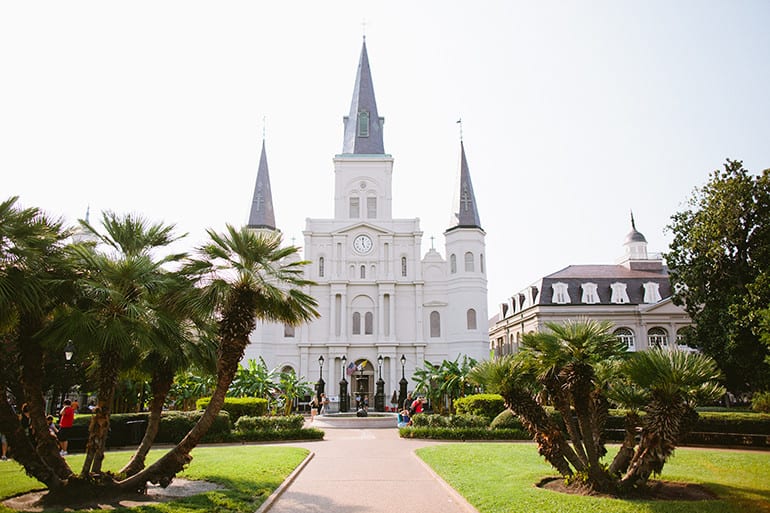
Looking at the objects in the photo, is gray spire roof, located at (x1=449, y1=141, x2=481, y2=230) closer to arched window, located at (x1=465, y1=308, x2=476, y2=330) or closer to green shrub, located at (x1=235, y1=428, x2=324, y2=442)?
arched window, located at (x1=465, y1=308, x2=476, y2=330)

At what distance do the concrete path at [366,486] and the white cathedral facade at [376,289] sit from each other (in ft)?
101

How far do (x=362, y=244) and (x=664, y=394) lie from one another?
4338cm

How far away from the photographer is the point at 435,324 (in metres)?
51.6

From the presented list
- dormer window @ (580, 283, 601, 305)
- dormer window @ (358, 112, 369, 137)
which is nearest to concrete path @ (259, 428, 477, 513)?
dormer window @ (580, 283, 601, 305)

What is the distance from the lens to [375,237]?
5241 cm

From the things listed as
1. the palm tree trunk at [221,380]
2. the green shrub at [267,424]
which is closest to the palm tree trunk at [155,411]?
the palm tree trunk at [221,380]

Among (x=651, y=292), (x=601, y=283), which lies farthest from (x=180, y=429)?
(x=651, y=292)

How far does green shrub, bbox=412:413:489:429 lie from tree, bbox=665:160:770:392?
12.0m

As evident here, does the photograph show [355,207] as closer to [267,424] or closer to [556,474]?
[267,424]

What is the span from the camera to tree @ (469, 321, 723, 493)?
388 inches

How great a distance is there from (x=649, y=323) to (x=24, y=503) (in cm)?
5008

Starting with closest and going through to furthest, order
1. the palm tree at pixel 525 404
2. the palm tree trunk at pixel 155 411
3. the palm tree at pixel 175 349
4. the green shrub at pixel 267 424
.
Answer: the palm tree at pixel 525 404, the palm tree at pixel 175 349, the palm tree trunk at pixel 155 411, the green shrub at pixel 267 424

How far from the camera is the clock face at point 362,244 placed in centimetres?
5247

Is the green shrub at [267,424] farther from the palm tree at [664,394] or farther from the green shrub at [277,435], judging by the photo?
the palm tree at [664,394]
